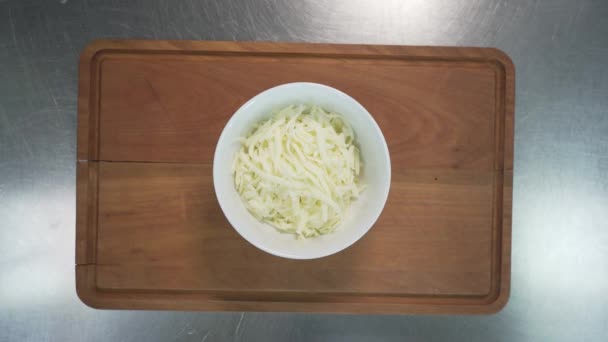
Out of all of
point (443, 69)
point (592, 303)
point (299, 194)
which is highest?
point (443, 69)

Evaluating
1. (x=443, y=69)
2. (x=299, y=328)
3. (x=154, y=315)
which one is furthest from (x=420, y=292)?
(x=154, y=315)

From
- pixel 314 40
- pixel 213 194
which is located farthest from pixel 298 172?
pixel 314 40

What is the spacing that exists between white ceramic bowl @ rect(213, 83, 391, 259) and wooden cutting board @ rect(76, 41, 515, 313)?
201mm

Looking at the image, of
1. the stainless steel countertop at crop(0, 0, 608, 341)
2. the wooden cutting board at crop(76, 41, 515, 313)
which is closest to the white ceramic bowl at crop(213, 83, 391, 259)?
the wooden cutting board at crop(76, 41, 515, 313)

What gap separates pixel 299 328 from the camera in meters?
1.51

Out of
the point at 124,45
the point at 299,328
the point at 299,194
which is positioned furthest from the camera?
the point at 299,328

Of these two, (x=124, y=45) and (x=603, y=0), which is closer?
(x=124, y=45)

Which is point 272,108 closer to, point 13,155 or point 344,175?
point 344,175

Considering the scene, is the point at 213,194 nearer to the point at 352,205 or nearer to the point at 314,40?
the point at 352,205

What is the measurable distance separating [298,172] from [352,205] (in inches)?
7.6

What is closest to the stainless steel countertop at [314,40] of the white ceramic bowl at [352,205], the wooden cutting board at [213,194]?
the wooden cutting board at [213,194]

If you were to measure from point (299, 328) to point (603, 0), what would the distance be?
1.69 m

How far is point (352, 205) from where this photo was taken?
1.18m

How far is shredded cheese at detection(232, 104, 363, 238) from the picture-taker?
1104 mm
